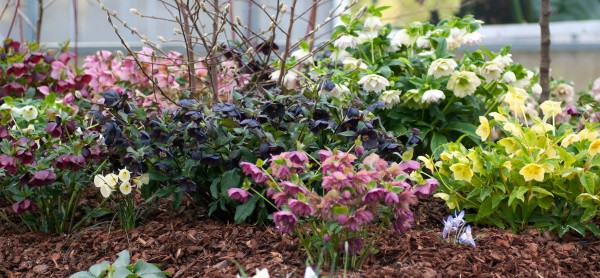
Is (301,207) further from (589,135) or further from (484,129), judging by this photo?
(589,135)

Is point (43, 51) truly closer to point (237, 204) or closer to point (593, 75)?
point (237, 204)

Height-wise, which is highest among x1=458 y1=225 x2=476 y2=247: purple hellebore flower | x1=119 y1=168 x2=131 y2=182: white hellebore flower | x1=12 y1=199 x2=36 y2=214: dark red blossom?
x1=119 y1=168 x2=131 y2=182: white hellebore flower

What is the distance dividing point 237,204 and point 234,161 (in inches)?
7.0

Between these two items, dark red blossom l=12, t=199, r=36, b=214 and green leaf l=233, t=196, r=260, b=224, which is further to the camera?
dark red blossom l=12, t=199, r=36, b=214

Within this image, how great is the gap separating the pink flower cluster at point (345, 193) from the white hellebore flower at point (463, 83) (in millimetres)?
1059

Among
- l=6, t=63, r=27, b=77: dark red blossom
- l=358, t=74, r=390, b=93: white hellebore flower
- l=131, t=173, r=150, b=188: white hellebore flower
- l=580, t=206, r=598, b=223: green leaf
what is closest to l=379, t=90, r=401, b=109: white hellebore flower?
l=358, t=74, r=390, b=93: white hellebore flower

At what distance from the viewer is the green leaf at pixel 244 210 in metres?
2.76

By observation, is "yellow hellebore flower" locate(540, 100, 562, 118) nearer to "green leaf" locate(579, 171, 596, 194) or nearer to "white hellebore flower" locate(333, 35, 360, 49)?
"green leaf" locate(579, 171, 596, 194)

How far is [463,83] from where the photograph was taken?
11.0 feet

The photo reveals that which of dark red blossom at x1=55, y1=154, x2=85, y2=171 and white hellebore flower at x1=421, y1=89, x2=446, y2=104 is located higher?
white hellebore flower at x1=421, y1=89, x2=446, y2=104

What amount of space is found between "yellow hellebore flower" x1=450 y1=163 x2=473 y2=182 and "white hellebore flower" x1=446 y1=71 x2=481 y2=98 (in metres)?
0.69

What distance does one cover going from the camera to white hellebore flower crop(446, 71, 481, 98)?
131 inches

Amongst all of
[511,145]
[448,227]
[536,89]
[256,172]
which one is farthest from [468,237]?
[536,89]

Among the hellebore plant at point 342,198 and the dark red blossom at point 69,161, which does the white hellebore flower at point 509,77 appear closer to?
the hellebore plant at point 342,198
